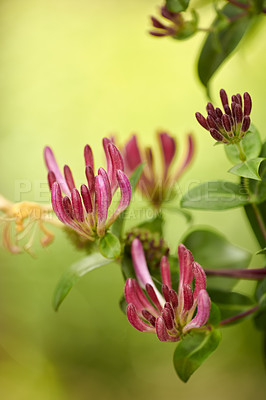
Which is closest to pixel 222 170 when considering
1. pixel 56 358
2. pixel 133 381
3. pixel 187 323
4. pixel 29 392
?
pixel 133 381

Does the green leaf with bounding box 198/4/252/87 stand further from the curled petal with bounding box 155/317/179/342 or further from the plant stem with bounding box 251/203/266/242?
the curled petal with bounding box 155/317/179/342

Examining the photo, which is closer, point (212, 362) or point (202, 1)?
point (202, 1)

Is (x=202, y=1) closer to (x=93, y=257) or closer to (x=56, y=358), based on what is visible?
(x=93, y=257)

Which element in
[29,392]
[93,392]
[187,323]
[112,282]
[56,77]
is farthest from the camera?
[56,77]

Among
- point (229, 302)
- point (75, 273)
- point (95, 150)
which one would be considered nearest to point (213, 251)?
point (229, 302)

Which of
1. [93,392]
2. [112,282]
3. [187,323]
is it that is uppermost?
[187,323]

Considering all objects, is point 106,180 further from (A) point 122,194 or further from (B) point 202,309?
(B) point 202,309
